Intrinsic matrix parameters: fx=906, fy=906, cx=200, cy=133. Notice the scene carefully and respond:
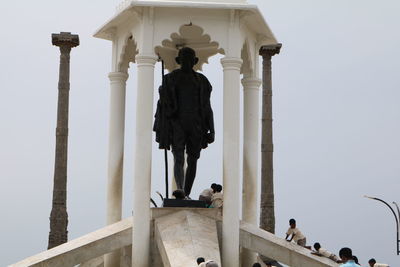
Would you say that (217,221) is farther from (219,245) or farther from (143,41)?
(143,41)

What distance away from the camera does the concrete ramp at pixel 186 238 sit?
1741cm

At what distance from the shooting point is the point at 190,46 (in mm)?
22938

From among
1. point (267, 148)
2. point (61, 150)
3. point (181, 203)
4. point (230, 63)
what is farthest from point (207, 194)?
point (267, 148)

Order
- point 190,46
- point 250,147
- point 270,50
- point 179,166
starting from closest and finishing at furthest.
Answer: point 179,166 < point 250,147 < point 190,46 < point 270,50

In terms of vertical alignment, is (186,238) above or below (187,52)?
below

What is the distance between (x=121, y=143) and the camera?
21.4m

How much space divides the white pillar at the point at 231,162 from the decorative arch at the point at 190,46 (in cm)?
298

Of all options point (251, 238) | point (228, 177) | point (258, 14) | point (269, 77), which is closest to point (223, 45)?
point (258, 14)

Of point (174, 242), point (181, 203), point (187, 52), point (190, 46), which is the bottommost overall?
point (174, 242)

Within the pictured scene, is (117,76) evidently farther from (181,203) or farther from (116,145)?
(181,203)

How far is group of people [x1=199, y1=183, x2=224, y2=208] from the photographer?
20547 millimetres

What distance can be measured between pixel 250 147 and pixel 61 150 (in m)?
19.4

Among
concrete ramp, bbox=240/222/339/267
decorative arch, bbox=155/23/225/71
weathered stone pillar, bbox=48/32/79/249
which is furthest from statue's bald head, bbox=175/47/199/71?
weathered stone pillar, bbox=48/32/79/249

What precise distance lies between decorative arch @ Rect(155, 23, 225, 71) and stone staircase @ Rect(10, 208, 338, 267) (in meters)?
4.79
